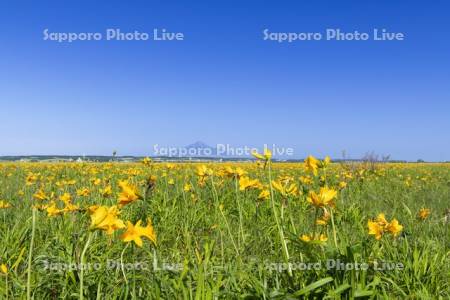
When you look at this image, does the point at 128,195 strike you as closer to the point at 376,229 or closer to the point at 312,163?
the point at 312,163

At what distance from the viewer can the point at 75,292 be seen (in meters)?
2.37

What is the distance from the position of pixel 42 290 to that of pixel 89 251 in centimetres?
61

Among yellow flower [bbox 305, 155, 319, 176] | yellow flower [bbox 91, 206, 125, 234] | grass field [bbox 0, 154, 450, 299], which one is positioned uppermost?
yellow flower [bbox 305, 155, 319, 176]

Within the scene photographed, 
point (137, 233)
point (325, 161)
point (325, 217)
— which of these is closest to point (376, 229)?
point (325, 217)

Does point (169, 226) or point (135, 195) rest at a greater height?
point (135, 195)

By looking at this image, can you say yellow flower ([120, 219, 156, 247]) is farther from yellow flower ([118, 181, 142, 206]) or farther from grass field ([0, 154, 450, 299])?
yellow flower ([118, 181, 142, 206])

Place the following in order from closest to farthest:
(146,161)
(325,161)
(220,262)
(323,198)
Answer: (323,198) → (325,161) → (220,262) → (146,161)

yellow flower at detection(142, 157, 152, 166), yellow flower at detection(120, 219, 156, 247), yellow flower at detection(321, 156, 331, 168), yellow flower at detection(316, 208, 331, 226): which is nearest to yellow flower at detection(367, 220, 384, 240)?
yellow flower at detection(316, 208, 331, 226)

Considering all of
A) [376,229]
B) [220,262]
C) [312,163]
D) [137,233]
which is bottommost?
[220,262]

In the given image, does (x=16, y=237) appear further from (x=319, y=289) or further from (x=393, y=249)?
(x=393, y=249)

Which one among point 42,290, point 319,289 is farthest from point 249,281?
point 42,290

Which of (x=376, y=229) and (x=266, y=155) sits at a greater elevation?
(x=266, y=155)

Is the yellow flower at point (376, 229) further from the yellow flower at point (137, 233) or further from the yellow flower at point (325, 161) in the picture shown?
the yellow flower at point (137, 233)

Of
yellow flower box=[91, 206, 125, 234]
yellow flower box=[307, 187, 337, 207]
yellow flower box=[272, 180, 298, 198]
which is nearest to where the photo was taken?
yellow flower box=[91, 206, 125, 234]
